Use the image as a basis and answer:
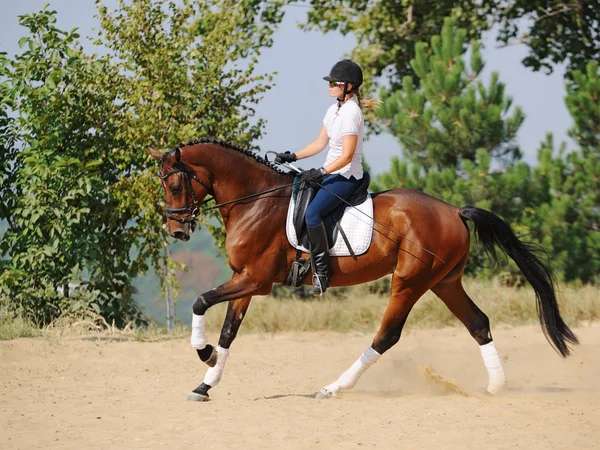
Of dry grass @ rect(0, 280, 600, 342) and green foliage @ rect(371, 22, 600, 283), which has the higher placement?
green foliage @ rect(371, 22, 600, 283)

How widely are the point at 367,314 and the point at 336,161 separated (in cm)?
586

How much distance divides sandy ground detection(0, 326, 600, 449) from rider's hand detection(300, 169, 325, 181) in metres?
1.94

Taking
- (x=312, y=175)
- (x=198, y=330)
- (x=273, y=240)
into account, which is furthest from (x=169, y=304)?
(x=312, y=175)

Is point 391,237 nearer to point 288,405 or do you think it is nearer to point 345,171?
point 345,171

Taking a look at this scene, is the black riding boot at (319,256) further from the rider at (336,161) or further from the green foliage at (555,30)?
the green foliage at (555,30)

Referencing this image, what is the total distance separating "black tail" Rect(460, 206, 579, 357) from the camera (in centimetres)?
800

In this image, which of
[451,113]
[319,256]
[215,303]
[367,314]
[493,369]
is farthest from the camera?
[451,113]

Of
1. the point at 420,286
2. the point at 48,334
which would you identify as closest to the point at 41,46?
the point at 48,334

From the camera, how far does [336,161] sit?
7.37 metres

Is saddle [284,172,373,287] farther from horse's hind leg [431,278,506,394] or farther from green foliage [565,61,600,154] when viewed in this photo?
green foliage [565,61,600,154]

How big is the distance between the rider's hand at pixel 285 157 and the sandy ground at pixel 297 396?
2.13 m

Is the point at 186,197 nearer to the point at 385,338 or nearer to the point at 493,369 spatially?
the point at 385,338

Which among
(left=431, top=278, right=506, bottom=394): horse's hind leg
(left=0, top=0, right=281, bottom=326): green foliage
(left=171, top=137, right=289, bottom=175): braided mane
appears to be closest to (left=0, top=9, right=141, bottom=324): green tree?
(left=0, top=0, right=281, bottom=326): green foliage

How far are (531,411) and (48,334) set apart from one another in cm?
618
